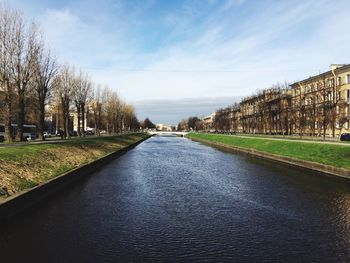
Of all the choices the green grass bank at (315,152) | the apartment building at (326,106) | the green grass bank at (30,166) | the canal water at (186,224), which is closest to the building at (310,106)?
the apartment building at (326,106)

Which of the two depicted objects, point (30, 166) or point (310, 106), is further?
point (310, 106)

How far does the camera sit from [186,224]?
14.6 metres

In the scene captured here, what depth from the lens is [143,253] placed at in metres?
11.2

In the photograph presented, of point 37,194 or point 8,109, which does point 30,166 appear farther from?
point 8,109

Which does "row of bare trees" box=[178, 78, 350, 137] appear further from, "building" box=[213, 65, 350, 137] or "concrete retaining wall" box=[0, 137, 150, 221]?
"concrete retaining wall" box=[0, 137, 150, 221]

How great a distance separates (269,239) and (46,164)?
58.2 feet

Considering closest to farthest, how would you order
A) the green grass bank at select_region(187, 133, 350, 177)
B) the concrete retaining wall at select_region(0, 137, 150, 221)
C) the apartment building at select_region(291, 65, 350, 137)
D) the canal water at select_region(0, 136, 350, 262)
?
the canal water at select_region(0, 136, 350, 262) → the concrete retaining wall at select_region(0, 137, 150, 221) → the green grass bank at select_region(187, 133, 350, 177) → the apartment building at select_region(291, 65, 350, 137)

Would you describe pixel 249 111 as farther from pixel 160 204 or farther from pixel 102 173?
pixel 160 204

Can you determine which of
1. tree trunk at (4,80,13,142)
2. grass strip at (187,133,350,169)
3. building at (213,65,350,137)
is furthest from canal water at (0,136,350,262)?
building at (213,65,350,137)

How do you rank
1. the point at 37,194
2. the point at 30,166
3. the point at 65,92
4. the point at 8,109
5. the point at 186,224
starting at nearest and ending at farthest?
the point at 186,224 < the point at 37,194 < the point at 30,166 < the point at 8,109 < the point at 65,92

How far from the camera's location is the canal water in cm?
1122

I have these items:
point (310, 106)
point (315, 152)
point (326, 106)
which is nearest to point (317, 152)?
point (315, 152)

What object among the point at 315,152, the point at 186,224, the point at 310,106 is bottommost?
the point at 186,224

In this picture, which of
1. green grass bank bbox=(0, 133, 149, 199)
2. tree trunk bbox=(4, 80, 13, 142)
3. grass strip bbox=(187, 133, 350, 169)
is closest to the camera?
green grass bank bbox=(0, 133, 149, 199)
